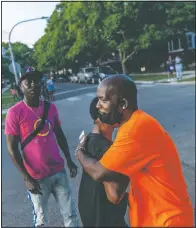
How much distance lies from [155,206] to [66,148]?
1.02 feet

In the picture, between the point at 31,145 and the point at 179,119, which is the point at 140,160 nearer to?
the point at 31,145

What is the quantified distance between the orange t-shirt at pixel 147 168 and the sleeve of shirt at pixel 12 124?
25cm

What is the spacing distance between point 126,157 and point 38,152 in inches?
8.8

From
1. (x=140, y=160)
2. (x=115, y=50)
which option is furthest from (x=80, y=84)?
(x=140, y=160)

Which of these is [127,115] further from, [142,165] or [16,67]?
[16,67]

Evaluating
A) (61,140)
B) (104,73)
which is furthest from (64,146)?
(104,73)

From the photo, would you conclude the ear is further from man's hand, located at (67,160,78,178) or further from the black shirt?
man's hand, located at (67,160,78,178)

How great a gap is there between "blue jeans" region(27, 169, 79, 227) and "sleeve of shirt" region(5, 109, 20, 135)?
164mm

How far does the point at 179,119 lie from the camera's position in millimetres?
10875

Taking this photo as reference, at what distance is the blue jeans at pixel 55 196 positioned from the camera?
1105 mm

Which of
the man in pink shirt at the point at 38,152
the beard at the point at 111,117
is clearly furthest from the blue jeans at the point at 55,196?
the beard at the point at 111,117

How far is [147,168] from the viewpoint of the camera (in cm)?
101

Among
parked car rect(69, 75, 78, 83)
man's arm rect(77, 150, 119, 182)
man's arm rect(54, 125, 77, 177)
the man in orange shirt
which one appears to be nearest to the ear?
the man in orange shirt

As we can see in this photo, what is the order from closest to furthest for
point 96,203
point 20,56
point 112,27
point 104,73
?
point 96,203, point 104,73, point 20,56, point 112,27
